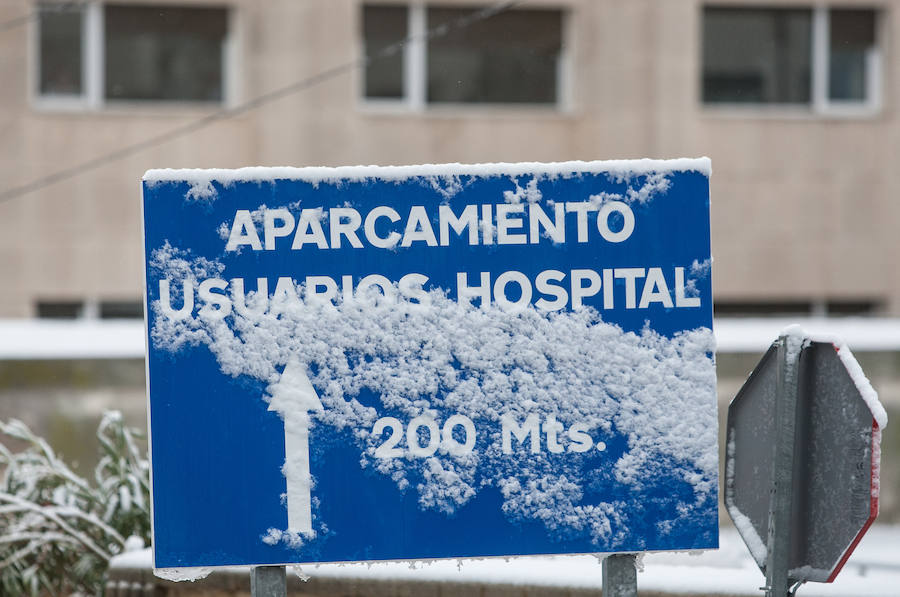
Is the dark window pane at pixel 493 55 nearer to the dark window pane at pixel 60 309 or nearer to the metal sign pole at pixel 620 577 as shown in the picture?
the dark window pane at pixel 60 309

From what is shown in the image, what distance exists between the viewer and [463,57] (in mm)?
15008

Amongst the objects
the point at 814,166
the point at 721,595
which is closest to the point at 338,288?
the point at 721,595

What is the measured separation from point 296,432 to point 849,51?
45.9ft

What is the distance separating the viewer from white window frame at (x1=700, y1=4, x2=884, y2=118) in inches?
604

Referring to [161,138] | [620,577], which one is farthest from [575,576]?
[161,138]

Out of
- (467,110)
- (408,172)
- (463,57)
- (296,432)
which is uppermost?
(463,57)

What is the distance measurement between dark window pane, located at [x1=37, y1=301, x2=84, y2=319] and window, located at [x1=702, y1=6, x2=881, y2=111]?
303 inches

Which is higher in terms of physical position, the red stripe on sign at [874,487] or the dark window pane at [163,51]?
the dark window pane at [163,51]

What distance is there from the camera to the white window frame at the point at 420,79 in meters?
14.8

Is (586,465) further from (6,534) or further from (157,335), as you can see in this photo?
(6,534)

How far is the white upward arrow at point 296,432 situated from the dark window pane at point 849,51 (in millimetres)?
13796

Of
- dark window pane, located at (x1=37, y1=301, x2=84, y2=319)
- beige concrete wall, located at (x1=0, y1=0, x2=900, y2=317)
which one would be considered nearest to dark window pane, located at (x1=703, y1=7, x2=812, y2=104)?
beige concrete wall, located at (x1=0, y1=0, x2=900, y2=317)

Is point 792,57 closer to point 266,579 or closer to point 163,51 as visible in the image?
point 163,51

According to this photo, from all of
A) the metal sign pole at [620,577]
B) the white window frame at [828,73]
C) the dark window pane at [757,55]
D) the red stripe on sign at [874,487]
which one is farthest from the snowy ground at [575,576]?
the white window frame at [828,73]
